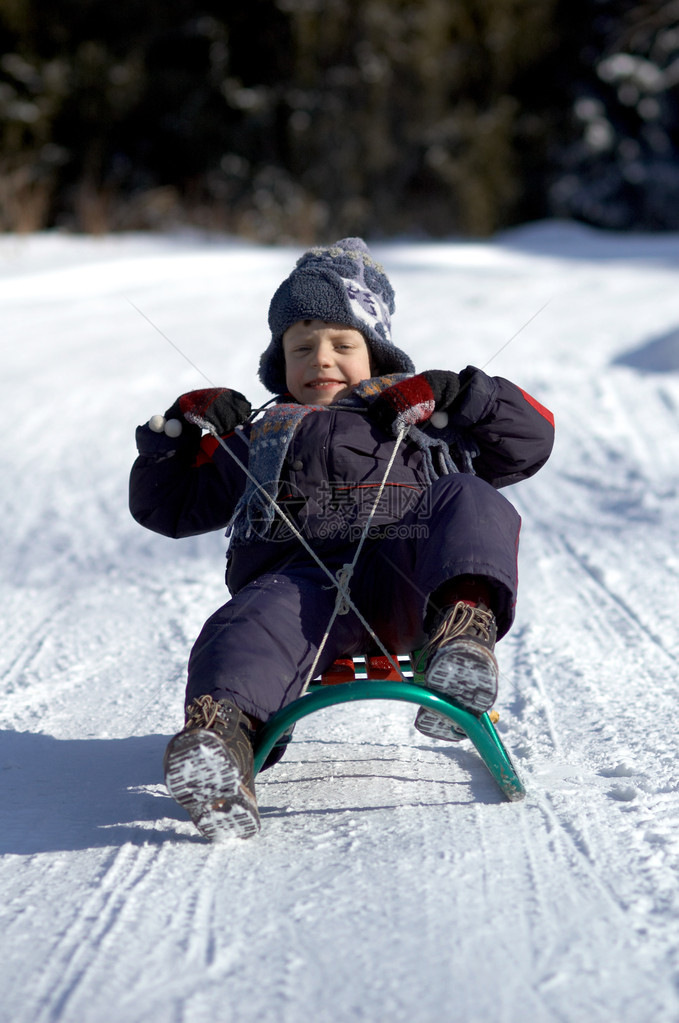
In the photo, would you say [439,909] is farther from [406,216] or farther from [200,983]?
[406,216]

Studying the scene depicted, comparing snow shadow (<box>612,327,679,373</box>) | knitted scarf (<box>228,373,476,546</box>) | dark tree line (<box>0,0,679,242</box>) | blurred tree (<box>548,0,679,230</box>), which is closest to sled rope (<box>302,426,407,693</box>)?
knitted scarf (<box>228,373,476,546</box>)

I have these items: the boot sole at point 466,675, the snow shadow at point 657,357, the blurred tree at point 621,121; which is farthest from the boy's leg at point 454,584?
the blurred tree at point 621,121

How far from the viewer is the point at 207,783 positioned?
1685mm

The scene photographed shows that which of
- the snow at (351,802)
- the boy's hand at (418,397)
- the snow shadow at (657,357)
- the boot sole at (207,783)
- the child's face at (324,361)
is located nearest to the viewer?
the snow at (351,802)

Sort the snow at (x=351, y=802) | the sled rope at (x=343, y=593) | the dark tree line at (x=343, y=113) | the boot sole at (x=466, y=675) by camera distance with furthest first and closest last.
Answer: the dark tree line at (x=343, y=113), the sled rope at (x=343, y=593), the boot sole at (x=466, y=675), the snow at (x=351, y=802)

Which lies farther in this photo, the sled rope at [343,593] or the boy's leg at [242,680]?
the sled rope at [343,593]

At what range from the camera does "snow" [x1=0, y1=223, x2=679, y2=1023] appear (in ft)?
4.49

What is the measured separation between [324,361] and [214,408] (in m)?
0.33

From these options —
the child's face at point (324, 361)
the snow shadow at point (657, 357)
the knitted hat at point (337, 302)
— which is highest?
the snow shadow at point (657, 357)

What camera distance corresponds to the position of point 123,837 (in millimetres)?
1871

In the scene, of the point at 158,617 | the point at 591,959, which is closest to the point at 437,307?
the point at 158,617

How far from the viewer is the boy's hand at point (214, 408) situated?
7.24 feet

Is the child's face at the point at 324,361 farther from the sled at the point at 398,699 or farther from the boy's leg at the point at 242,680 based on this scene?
the sled at the point at 398,699

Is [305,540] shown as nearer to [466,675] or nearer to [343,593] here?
[343,593]
